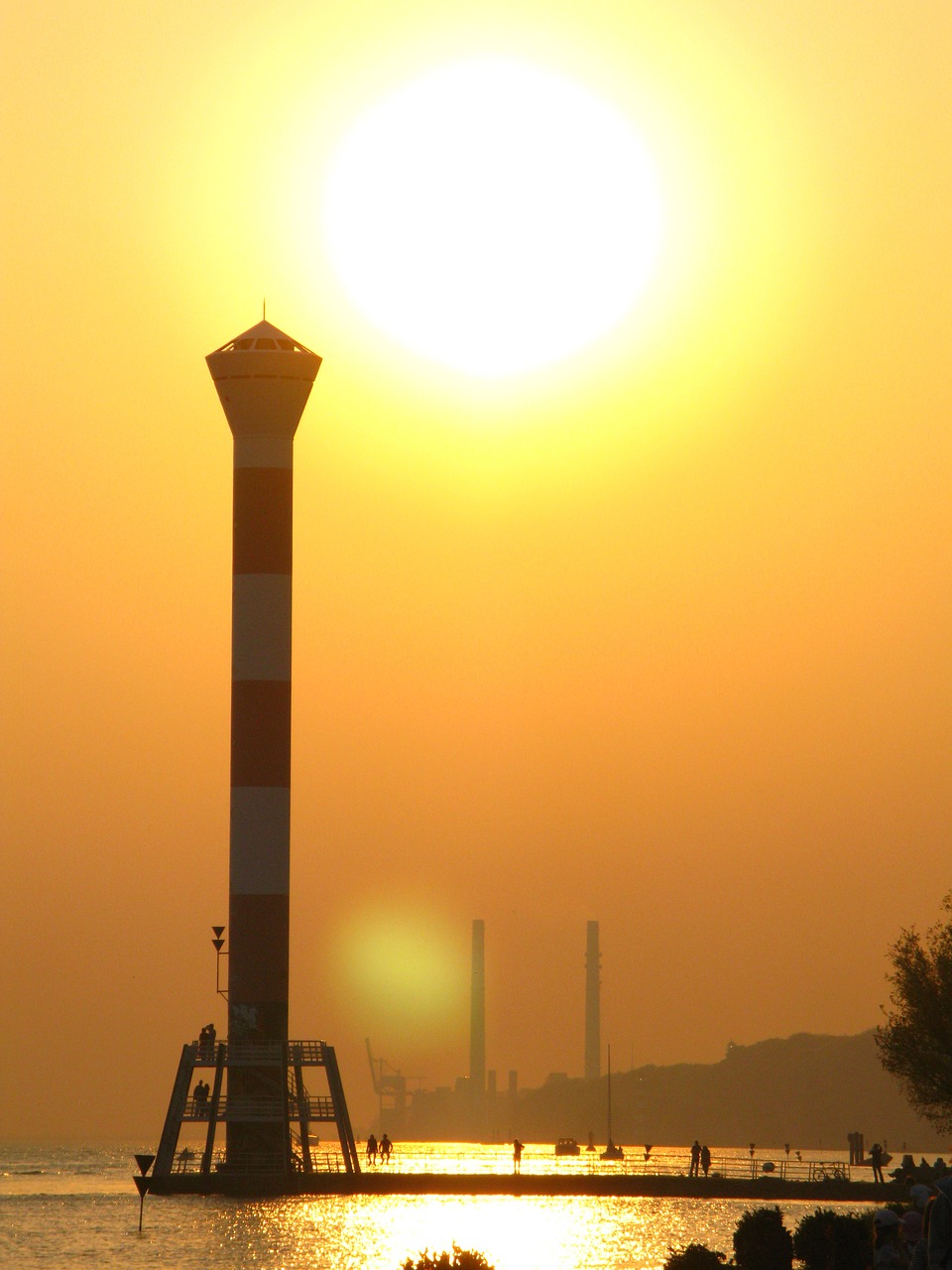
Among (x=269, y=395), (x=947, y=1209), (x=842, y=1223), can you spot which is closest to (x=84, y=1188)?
(x=269, y=395)

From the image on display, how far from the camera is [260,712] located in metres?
76.2

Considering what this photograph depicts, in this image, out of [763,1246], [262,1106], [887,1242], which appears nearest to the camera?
[887,1242]

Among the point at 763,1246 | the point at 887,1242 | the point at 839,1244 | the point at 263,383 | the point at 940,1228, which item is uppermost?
the point at 263,383

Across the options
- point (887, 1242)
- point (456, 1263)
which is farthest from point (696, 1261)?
point (887, 1242)

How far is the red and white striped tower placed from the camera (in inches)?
2982

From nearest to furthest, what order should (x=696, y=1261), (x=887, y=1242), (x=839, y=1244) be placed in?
(x=887, y=1242) < (x=696, y=1261) < (x=839, y=1244)

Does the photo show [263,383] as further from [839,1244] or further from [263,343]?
[839,1244]

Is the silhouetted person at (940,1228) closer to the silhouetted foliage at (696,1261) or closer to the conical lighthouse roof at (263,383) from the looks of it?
the silhouetted foliage at (696,1261)

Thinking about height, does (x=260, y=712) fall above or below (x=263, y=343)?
below

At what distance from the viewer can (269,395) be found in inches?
3098

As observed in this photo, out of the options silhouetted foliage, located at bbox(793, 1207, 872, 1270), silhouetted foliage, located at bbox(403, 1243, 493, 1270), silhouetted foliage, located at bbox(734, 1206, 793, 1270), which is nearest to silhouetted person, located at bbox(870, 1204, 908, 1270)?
silhouetted foliage, located at bbox(403, 1243, 493, 1270)

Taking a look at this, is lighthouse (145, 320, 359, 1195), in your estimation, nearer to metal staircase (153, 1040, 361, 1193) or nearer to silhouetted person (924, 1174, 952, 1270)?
metal staircase (153, 1040, 361, 1193)

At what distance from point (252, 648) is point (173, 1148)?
20141 millimetres

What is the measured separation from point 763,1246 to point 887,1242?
11847 millimetres
